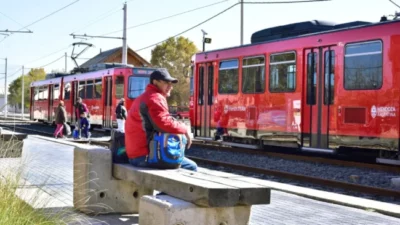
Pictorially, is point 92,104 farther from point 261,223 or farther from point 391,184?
point 261,223

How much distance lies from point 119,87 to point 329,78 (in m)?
15.3

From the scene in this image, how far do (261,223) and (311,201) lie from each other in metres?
1.92

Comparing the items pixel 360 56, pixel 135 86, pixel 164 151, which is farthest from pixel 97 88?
pixel 164 151

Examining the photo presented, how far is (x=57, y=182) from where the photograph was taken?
10266 millimetres

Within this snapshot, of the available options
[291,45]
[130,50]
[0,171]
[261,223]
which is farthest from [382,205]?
[130,50]

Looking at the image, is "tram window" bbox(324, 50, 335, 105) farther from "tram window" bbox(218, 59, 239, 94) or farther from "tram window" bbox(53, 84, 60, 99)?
"tram window" bbox(53, 84, 60, 99)

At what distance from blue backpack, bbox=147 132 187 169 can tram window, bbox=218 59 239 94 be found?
1257cm

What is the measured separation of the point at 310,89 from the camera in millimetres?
15820

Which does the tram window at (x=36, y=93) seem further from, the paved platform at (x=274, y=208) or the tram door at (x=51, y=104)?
the paved platform at (x=274, y=208)

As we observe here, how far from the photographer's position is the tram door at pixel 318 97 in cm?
1518

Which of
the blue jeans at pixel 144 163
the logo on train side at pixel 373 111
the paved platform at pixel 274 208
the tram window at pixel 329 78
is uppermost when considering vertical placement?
the tram window at pixel 329 78

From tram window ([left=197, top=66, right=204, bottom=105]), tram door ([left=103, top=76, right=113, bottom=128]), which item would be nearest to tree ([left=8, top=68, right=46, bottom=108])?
tram door ([left=103, top=76, right=113, bottom=128])

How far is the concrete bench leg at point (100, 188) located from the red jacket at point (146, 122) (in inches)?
19.0

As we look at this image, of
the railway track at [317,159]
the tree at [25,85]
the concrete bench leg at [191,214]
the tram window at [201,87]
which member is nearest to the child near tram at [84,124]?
the railway track at [317,159]
